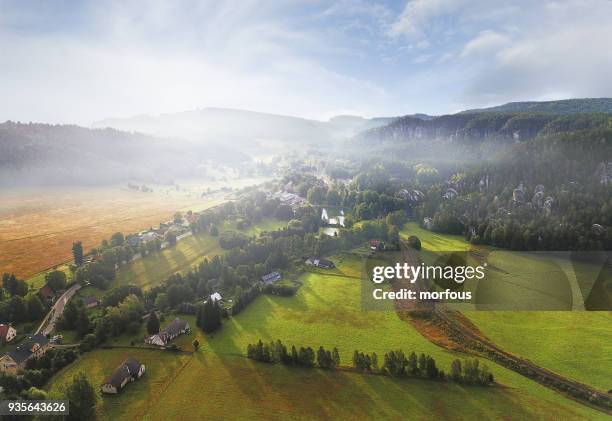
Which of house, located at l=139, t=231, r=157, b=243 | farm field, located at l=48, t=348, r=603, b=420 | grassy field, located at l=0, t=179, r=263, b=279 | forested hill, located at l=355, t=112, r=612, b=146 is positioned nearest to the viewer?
farm field, located at l=48, t=348, r=603, b=420

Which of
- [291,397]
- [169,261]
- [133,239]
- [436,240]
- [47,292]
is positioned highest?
[133,239]

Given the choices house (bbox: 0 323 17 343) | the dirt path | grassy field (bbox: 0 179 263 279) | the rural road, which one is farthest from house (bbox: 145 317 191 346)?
grassy field (bbox: 0 179 263 279)

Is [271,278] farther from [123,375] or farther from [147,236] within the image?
[147,236]

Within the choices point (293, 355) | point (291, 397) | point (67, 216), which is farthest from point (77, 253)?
point (291, 397)

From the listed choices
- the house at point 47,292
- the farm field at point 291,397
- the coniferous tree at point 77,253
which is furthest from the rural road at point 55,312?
the coniferous tree at point 77,253

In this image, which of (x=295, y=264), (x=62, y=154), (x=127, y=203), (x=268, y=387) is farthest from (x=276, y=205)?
(x=62, y=154)

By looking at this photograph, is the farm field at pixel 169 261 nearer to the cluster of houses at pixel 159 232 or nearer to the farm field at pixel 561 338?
the cluster of houses at pixel 159 232

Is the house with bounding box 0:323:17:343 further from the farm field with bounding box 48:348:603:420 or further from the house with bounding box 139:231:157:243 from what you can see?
the house with bounding box 139:231:157:243
